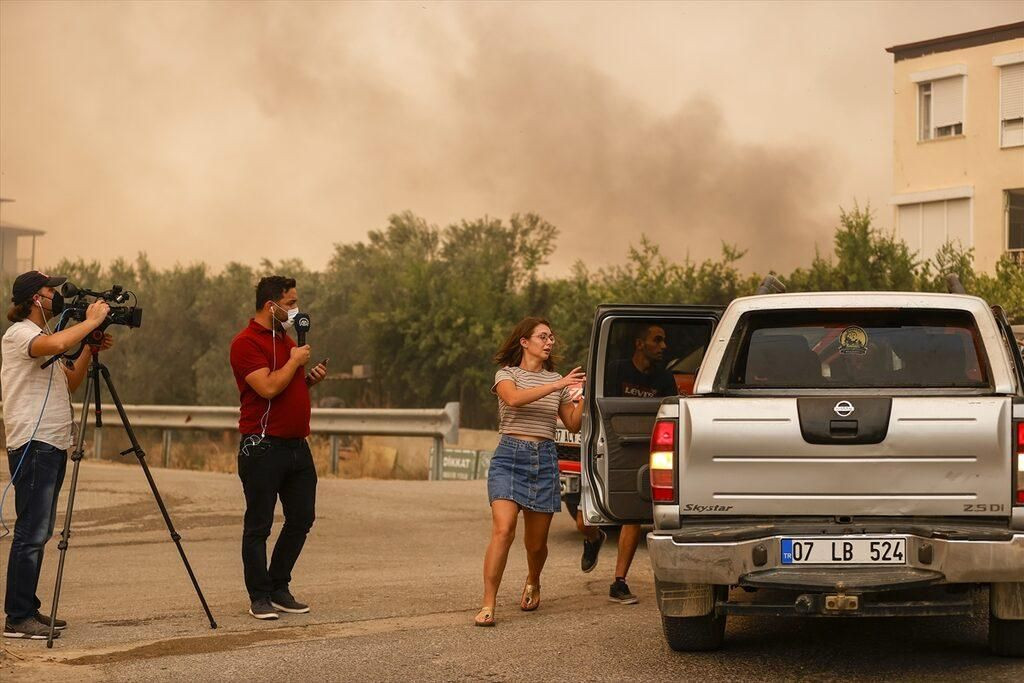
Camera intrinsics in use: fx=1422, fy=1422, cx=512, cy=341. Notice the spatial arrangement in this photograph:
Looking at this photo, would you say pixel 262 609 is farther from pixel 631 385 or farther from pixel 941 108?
pixel 941 108

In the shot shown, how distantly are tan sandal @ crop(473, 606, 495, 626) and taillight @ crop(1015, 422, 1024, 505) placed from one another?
317 cm

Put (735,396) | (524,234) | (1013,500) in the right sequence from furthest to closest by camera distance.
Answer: (524,234), (735,396), (1013,500)

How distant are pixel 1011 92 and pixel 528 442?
37364mm

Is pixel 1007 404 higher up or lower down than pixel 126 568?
higher up

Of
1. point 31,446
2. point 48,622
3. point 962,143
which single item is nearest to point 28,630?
point 48,622

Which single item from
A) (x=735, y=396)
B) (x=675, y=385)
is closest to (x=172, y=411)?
(x=675, y=385)

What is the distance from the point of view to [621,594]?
907 cm

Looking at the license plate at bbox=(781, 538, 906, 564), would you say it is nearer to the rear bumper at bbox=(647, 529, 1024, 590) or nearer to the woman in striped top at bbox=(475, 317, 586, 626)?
the rear bumper at bbox=(647, 529, 1024, 590)

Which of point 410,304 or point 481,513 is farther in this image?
point 410,304

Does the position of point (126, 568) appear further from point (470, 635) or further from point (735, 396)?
point (735, 396)

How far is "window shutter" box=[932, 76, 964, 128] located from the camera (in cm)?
4312

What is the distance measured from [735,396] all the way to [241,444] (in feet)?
10.4

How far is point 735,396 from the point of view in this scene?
6941 millimetres

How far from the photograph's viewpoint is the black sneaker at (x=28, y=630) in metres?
7.77
